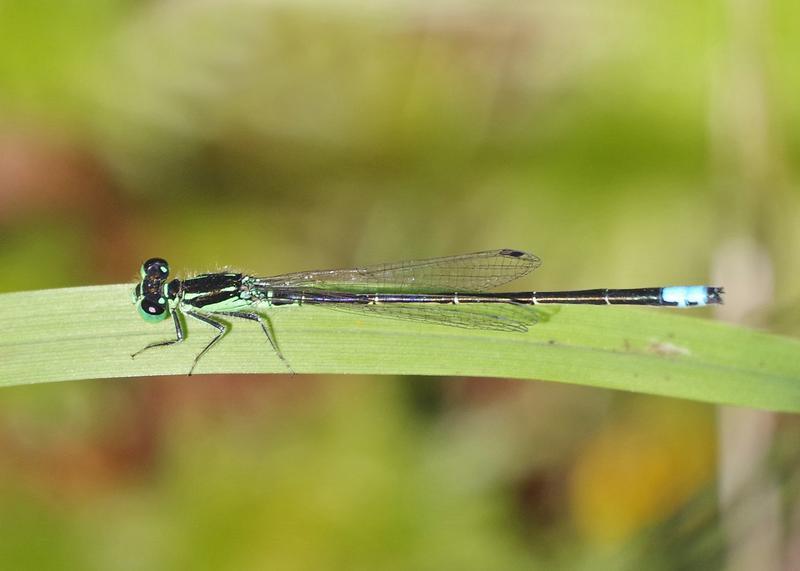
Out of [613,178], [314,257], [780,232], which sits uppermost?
[613,178]

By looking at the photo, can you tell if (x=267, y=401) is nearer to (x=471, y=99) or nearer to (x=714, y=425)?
(x=471, y=99)

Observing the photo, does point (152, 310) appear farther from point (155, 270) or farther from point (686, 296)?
point (686, 296)

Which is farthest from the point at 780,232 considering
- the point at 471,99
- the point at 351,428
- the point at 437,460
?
the point at 351,428

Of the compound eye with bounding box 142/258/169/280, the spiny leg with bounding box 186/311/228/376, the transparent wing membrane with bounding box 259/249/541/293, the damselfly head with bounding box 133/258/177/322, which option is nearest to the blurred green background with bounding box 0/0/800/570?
the transparent wing membrane with bounding box 259/249/541/293

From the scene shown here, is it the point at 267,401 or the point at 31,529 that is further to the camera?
the point at 267,401

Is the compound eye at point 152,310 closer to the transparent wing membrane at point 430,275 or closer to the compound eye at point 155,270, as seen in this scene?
the compound eye at point 155,270

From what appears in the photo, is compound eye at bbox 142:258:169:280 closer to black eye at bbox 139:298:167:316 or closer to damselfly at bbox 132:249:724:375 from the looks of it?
damselfly at bbox 132:249:724:375

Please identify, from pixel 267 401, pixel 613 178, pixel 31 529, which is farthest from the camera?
pixel 613 178
